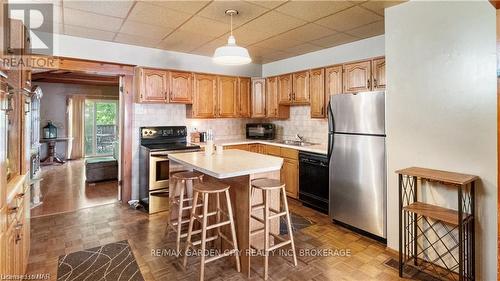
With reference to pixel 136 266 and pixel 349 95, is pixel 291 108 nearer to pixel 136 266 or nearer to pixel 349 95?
pixel 349 95

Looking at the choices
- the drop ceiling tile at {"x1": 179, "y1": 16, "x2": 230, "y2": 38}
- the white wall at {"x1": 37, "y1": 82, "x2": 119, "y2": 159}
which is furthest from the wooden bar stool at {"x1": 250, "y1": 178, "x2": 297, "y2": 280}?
the white wall at {"x1": 37, "y1": 82, "x2": 119, "y2": 159}

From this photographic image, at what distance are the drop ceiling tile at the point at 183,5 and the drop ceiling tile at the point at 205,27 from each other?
0.24 meters

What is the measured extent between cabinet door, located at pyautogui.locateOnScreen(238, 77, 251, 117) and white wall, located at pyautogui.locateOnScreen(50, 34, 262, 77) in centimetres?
29

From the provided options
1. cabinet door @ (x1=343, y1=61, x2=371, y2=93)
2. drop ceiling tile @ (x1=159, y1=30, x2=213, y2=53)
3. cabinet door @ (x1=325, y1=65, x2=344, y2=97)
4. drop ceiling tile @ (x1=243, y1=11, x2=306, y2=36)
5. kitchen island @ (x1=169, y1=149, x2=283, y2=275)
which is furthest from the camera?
cabinet door @ (x1=325, y1=65, x2=344, y2=97)

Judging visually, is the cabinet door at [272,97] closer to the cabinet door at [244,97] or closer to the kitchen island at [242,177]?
the cabinet door at [244,97]

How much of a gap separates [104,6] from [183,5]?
0.81 meters

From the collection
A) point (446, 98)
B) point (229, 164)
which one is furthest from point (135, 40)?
point (446, 98)

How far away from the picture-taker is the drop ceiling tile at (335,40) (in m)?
3.78

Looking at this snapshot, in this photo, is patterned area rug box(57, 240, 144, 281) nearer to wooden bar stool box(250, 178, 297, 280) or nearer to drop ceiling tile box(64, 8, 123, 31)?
wooden bar stool box(250, 178, 297, 280)

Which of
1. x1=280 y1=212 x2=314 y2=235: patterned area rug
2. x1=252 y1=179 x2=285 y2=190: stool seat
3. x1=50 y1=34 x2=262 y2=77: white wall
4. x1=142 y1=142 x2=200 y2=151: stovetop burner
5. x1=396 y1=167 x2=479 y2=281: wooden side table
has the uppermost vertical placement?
x1=50 y1=34 x2=262 y2=77: white wall

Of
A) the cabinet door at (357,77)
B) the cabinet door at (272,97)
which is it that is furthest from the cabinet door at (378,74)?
the cabinet door at (272,97)

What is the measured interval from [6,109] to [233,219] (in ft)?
5.94

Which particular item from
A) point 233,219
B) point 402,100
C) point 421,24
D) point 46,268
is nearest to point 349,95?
point 402,100

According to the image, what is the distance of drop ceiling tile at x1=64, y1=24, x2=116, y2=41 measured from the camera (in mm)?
3451
